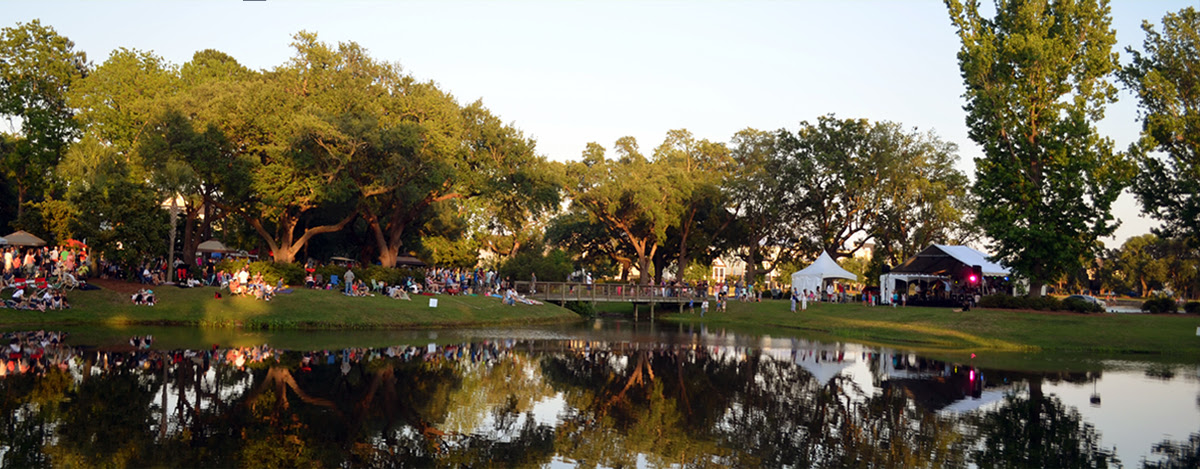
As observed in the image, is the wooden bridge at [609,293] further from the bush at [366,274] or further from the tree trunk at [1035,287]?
the tree trunk at [1035,287]

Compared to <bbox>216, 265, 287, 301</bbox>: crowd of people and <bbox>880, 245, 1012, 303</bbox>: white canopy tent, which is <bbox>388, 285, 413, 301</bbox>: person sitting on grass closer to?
<bbox>216, 265, 287, 301</bbox>: crowd of people

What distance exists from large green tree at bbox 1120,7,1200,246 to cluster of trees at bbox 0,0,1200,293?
0.12m

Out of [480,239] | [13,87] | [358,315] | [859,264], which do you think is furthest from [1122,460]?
[859,264]

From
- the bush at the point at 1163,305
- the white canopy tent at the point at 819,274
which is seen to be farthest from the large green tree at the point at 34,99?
the bush at the point at 1163,305

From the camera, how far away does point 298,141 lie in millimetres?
45875

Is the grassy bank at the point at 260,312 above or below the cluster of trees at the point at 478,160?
below

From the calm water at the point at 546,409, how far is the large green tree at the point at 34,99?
37.3 meters

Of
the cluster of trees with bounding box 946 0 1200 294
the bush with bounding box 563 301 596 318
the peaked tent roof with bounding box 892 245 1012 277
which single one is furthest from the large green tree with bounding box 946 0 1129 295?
the bush with bounding box 563 301 596 318

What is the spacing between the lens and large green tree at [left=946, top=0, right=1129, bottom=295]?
44594mm

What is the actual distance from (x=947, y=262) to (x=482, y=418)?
157ft

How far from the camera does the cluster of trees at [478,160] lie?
44875 mm

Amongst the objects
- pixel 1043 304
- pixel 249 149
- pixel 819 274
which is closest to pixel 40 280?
pixel 249 149

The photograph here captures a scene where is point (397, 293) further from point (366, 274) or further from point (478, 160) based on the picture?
point (478, 160)

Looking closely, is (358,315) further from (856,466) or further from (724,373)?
(856,466)
